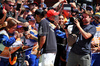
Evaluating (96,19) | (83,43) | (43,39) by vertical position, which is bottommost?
(83,43)

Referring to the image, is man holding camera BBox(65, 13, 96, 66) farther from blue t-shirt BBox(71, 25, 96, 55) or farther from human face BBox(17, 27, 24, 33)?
human face BBox(17, 27, 24, 33)

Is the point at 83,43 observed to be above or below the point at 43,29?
below

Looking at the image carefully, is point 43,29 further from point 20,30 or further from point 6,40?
point 6,40

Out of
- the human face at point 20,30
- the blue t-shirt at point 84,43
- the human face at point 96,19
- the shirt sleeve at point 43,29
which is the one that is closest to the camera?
the shirt sleeve at point 43,29

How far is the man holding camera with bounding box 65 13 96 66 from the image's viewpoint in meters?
3.28

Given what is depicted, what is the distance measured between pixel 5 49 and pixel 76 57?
5.21ft

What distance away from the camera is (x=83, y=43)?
3.36 metres

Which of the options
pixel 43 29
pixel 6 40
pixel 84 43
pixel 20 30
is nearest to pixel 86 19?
pixel 84 43

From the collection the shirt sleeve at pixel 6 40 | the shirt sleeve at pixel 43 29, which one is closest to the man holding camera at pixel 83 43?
the shirt sleeve at pixel 43 29

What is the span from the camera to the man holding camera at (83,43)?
3281 millimetres

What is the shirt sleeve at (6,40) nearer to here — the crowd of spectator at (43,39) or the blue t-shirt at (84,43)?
the crowd of spectator at (43,39)

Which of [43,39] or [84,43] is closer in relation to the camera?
[43,39]

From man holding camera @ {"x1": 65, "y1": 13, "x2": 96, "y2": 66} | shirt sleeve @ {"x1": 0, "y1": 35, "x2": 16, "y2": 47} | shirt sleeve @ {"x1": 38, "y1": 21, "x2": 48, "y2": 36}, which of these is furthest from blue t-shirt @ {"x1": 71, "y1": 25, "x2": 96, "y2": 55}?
shirt sleeve @ {"x1": 0, "y1": 35, "x2": 16, "y2": 47}

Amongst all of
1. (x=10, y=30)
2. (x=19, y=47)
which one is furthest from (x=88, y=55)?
(x=10, y=30)
